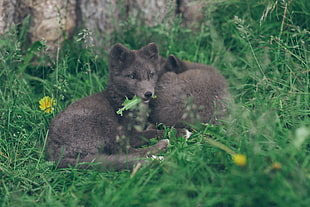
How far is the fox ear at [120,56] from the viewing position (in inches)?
163

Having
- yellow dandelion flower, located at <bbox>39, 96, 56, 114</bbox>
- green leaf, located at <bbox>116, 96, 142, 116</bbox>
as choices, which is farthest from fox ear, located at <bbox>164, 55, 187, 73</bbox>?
yellow dandelion flower, located at <bbox>39, 96, 56, 114</bbox>

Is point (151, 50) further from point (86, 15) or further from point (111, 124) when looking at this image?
point (86, 15)

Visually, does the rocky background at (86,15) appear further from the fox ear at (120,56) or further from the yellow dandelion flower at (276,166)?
the yellow dandelion flower at (276,166)

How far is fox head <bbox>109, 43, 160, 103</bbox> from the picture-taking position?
4.16 m

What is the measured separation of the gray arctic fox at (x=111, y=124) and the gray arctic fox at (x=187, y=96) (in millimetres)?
159

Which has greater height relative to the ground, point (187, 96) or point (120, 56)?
point (120, 56)

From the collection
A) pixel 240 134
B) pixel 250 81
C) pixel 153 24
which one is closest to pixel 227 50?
pixel 250 81

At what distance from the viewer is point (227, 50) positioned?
498 centimetres

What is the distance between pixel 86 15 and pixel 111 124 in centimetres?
202

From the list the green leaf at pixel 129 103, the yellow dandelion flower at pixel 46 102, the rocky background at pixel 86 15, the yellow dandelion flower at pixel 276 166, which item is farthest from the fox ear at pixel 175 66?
the yellow dandelion flower at pixel 276 166

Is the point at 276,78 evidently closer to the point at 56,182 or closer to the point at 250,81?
the point at 250,81

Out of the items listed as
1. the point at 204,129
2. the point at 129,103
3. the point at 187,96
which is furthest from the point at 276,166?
the point at 129,103

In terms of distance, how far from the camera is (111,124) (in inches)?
151

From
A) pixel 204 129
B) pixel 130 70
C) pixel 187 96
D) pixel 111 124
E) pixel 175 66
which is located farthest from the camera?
pixel 175 66
